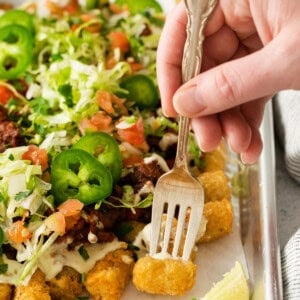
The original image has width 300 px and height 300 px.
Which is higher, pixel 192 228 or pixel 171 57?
pixel 171 57

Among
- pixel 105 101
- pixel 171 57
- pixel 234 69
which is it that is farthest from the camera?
pixel 105 101

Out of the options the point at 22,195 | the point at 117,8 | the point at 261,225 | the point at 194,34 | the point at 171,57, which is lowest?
the point at 261,225

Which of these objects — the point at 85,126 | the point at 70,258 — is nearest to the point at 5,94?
the point at 85,126

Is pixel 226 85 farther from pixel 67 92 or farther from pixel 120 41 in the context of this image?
pixel 120 41

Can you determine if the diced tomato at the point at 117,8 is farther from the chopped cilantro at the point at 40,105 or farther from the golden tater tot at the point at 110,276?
the golden tater tot at the point at 110,276

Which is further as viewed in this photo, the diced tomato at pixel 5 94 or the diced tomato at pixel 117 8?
the diced tomato at pixel 117 8

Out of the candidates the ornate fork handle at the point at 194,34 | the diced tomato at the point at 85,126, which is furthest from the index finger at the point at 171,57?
the diced tomato at the point at 85,126

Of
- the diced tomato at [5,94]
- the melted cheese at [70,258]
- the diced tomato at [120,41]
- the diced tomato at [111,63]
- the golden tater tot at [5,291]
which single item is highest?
the diced tomato at [120,41]

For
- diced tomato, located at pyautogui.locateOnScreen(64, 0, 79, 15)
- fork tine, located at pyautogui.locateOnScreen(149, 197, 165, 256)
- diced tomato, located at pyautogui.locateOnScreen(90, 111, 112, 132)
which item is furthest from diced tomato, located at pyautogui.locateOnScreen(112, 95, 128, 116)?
diced tomato, located at pyautogui.locateOnScreen(64, 0, 79, 15)
